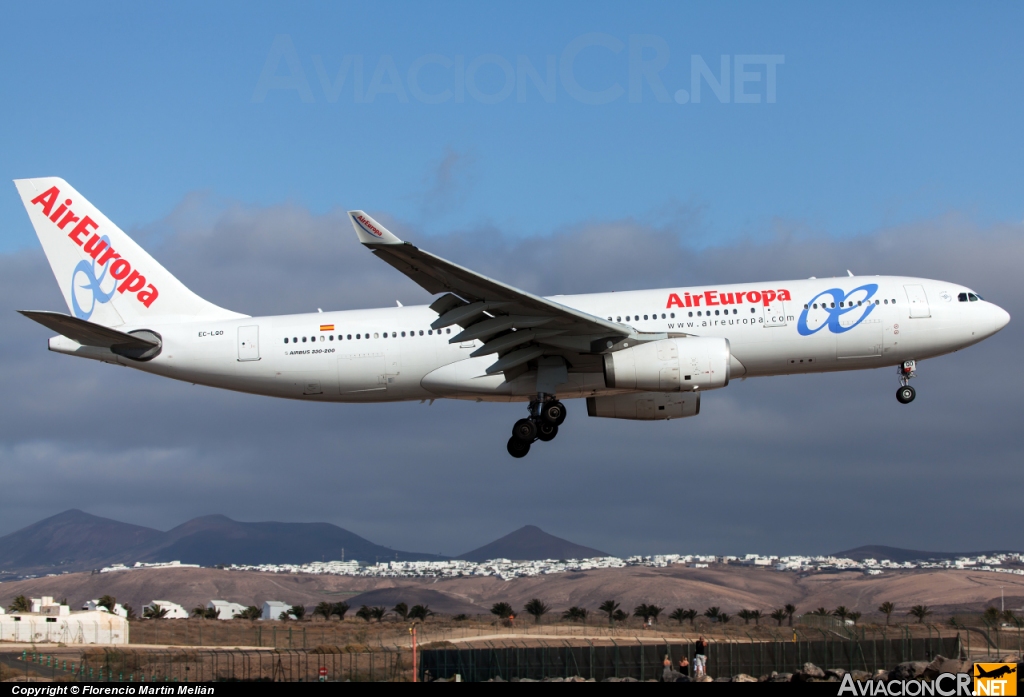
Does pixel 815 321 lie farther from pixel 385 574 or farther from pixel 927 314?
pixel 385 574

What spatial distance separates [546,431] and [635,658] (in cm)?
758

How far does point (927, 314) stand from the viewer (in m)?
31.3

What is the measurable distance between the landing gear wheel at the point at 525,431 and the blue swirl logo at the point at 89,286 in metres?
14.4

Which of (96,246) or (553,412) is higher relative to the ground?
(96,246)

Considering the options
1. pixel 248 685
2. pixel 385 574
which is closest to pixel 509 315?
pixel 248 685

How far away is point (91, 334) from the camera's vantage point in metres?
31.7

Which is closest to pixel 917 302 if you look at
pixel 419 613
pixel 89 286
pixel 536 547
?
pixel 89 286

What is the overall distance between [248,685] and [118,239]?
19.9 m

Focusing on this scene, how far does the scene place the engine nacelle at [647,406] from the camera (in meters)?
33.4

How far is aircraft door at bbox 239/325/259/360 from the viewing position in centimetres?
3256

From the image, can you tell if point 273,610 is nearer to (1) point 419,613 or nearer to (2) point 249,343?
(1) point 419,613

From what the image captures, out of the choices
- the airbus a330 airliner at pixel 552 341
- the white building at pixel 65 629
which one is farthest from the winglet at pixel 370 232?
the white building at pixel 65 629

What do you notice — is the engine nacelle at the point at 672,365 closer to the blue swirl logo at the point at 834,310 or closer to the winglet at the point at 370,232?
the blue swirl logo at the point at 834,310

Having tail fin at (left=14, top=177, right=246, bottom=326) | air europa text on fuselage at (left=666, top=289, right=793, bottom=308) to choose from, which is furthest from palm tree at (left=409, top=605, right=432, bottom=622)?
air europa text on fuselage at (left=666, top=289, right=793, bottom=308)
